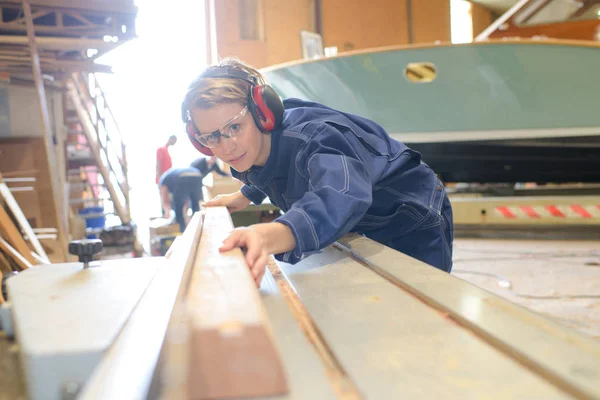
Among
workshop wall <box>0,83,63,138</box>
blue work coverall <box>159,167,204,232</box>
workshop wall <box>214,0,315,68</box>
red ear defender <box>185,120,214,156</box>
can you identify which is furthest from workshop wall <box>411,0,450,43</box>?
red ear defender <box>185,120,214,156</box>

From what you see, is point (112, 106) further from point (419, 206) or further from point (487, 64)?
point (419, 206)

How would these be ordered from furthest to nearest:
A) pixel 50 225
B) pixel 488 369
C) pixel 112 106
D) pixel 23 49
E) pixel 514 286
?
pixel 112 106 → pixel 50 225 → pixel 23 49 → pixel 514 286 → pixel 488 369

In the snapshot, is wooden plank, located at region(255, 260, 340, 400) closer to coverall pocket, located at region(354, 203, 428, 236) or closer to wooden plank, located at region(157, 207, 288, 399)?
wooden plank, located at region(157, 207, 288, 399)

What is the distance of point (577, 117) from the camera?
3.98m

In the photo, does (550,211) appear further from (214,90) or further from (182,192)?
(214,90)

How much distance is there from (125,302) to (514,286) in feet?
8.05

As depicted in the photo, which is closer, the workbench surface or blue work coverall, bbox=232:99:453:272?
the workbench surface

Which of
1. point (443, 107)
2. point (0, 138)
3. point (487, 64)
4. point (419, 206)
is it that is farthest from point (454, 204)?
point (0, 138)

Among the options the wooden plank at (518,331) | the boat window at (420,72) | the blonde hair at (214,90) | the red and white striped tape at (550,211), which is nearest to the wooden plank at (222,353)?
the wooden plank at (518,331)

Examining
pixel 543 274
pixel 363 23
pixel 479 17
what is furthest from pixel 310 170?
pixel 479 17

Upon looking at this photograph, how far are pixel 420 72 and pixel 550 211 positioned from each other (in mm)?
1524

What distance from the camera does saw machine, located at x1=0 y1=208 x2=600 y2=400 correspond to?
0.38m

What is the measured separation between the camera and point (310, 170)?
1.03 metres

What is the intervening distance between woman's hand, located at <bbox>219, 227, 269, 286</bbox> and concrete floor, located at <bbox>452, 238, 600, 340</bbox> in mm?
1345
